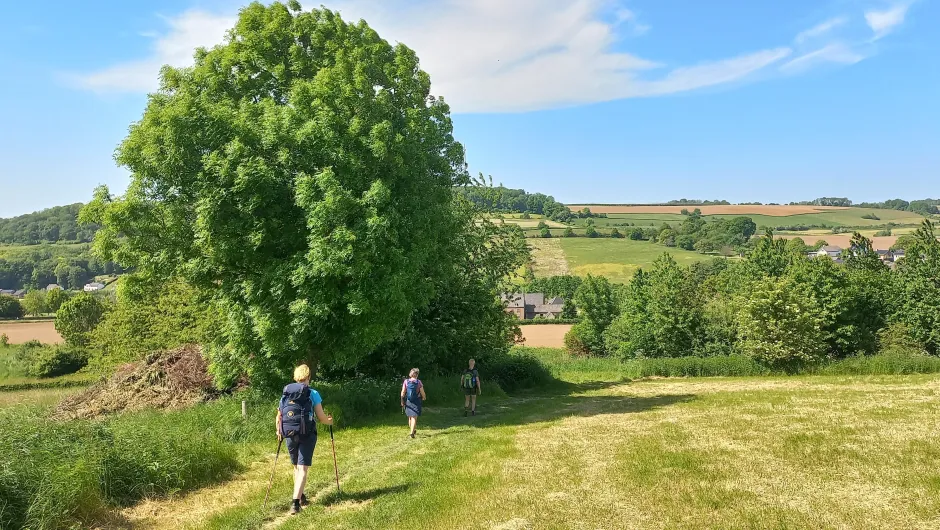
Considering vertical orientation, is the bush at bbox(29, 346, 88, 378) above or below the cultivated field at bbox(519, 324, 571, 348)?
above

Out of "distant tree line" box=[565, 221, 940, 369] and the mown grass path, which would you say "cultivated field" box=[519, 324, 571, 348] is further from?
the mown grass path

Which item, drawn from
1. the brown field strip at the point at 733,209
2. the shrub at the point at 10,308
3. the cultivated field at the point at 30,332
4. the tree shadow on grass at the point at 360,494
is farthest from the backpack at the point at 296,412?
the brown field strip at the point at 733,209

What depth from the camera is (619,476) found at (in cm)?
984

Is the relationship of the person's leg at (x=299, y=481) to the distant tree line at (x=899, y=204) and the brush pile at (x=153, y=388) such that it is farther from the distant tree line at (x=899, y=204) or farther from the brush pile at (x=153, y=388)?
the distant tree line at (x=899, y=204)

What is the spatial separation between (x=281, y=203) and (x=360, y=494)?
950cm

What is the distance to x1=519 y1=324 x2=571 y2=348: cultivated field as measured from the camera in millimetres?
74500

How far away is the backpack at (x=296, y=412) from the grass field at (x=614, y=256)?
9961 cm

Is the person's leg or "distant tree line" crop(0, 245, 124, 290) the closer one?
the person's leg

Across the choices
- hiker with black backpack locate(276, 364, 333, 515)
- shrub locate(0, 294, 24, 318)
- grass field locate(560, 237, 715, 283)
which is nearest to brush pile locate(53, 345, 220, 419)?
hiker with black backpack locate(276, 364, 333, 515)

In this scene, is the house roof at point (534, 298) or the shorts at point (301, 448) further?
the house roof at point (534, 298)

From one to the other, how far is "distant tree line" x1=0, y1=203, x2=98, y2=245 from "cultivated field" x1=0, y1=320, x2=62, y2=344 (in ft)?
227

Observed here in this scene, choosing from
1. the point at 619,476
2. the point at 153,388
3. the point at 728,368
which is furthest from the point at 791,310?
the point at 153,388

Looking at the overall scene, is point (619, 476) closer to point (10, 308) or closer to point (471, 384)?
point (471, 384)

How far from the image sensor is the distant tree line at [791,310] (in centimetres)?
3647
